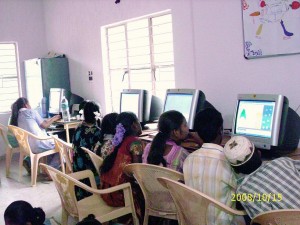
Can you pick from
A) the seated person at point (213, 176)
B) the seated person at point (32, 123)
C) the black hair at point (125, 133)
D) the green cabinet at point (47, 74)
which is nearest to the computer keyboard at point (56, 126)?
the seated person at point (32, 123)

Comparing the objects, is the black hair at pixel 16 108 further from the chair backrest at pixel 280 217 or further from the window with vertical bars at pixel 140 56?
the chair backrest at pixel 280 217

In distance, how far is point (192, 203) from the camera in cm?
173

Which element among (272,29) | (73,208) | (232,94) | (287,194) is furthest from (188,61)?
(287,194)

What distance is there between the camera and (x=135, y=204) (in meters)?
2.52

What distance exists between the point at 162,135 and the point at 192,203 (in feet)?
2.05

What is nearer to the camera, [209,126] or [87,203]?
[209,126]

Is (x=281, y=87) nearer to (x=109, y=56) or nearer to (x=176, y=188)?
(x=176, y=188)

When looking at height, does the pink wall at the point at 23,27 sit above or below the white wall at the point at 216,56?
above

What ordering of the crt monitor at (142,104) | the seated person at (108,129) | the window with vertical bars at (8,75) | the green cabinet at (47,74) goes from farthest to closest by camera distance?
the window with vertical bars at (8,75), the green cabinet at (47,74), the crt monitor at (142,104), the seated person at (108,129)

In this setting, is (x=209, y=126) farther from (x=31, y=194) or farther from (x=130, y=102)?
(x=31, y=194)

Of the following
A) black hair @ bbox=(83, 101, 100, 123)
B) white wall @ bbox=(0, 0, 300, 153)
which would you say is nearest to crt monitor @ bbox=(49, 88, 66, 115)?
white wall @ bbox=(0, 0, 300, 153)

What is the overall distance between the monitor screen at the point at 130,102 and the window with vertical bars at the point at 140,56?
50 centimetres

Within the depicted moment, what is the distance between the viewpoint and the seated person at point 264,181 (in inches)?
60.2

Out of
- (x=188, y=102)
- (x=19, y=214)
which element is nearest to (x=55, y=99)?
(x=188, y=102)
